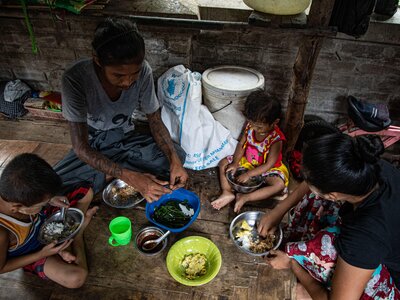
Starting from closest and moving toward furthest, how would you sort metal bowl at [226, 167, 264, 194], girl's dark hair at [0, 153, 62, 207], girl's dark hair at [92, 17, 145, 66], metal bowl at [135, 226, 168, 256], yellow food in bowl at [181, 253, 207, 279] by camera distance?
1. girl's dark hair at [0, 153, 62, 207]
2. girl's dark hair at [92, 17, 145, 66]
3. yellow food in bowl at [181, 253, 207, 279]
4. metal bowl at [135, 226, 168, 256]
5. metal bowl at [226, 167, 264, 194]

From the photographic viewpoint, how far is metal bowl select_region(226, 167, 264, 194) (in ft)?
8.41

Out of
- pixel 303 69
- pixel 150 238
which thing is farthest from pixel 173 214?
pixel 303 69

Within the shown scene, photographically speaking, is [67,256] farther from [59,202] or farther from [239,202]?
[239,202]

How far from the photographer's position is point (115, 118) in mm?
2514

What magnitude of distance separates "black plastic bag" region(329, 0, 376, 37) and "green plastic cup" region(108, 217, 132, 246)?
7.10 feet

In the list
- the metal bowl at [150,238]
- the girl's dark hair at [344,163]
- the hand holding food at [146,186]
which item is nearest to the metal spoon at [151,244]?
the metal bowl at [150,238]

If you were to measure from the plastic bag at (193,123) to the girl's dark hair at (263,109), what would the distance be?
1.57 feet

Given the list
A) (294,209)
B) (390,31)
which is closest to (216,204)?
(294,209)

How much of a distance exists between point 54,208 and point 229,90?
170 cm

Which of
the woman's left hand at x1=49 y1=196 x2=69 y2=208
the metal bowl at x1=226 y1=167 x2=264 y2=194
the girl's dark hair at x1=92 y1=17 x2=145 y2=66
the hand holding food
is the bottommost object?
the metal bowl at x1=226 y1=167 x2=264 y2=194

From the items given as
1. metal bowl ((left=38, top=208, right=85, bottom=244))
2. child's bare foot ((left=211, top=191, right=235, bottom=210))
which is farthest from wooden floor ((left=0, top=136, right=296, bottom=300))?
child's bare foot ((left=211, top=191, right=235, bottom=210))

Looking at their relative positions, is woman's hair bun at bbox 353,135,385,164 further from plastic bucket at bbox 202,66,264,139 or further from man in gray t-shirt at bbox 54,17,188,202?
plastic bucket at bbox 202,66,264,139

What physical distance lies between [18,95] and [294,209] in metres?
3.22

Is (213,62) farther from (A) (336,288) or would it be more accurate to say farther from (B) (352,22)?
(A) (336,288)
